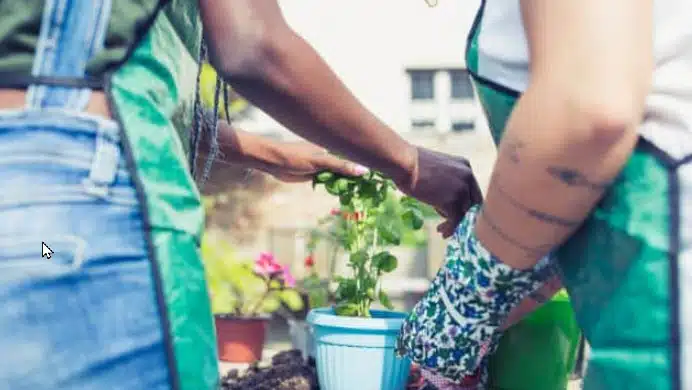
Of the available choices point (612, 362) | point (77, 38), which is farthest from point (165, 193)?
point (612, 362)

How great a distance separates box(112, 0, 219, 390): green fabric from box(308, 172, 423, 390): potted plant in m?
0.88

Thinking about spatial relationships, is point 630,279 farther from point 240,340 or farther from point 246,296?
point 246,296

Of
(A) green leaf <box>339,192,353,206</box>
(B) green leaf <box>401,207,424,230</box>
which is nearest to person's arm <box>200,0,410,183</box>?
(A) green leaf <box>339,192,353,206</box>

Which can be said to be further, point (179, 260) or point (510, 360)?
point (510, 360)

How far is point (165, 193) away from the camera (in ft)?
3.20

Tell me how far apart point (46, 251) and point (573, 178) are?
503mm

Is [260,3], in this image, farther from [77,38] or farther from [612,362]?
[612,362]

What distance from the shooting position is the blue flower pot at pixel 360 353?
243 centimetres

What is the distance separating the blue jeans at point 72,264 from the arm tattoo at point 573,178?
0.40 m

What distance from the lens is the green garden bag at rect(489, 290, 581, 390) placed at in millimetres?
1582

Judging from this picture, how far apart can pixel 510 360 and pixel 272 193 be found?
4794 mm

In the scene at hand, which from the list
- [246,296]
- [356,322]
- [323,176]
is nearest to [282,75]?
[323,176]

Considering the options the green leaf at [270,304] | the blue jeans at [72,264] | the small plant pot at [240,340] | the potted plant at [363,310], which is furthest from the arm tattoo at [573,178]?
the green leaf at [270,304]

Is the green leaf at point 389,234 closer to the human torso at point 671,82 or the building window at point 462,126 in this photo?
the human torso at point 671,82
